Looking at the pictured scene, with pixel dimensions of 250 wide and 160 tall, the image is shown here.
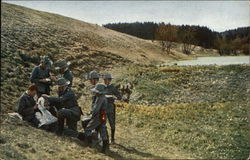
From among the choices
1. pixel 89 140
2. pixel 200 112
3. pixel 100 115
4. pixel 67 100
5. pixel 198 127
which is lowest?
pixel 89 140

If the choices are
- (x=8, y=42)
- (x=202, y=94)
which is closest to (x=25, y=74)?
(x=8, y=42)

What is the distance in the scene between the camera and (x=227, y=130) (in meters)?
12.3

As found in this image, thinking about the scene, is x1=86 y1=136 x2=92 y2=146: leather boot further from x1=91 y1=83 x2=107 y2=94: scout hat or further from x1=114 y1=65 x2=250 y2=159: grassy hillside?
x1=114 y1=65 x2=250 y2=159: grassy hillside

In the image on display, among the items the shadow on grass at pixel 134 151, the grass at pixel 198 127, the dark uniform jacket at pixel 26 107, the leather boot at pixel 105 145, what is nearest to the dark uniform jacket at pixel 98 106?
the leather boot at pixel 105 145

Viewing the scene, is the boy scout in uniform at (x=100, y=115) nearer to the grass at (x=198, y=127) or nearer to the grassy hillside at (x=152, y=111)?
the grassy hillside at (x=152, y=111)

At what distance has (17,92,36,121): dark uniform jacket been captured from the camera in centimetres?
1219

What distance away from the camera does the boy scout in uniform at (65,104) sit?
38.6ft

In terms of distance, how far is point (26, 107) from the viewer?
40.2 feet

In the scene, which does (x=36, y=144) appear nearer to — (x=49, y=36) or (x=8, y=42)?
(x=8, y=42)

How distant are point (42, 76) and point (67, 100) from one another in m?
2.02

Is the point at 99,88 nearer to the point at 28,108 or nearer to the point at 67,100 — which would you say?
the point at 67,100

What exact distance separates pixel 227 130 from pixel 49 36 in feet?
94.0

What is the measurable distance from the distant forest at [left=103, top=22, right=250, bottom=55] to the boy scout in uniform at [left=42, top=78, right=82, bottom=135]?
387cm

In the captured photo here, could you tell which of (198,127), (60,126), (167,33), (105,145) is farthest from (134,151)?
(167,33)
